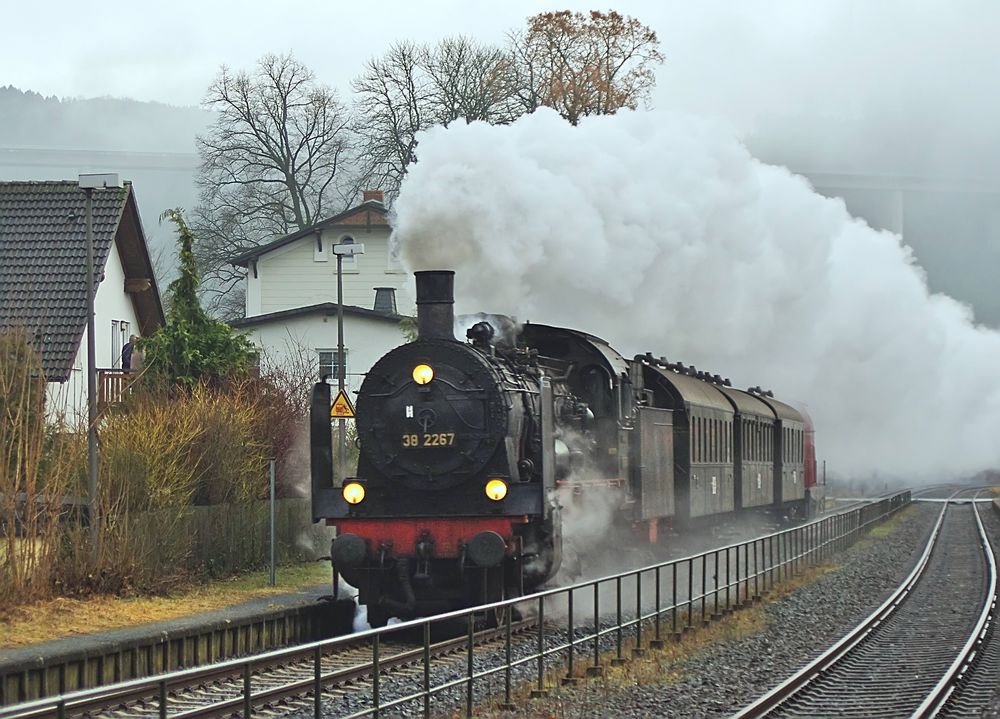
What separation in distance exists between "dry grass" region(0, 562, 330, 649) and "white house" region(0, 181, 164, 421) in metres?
8.94

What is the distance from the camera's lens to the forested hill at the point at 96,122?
70.4m

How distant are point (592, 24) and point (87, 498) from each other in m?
29.1

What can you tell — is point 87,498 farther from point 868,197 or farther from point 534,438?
point 868,197

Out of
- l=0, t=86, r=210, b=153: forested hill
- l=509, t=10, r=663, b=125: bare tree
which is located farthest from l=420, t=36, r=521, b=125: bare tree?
l=0, t=86, r=210, b=153: forested hill

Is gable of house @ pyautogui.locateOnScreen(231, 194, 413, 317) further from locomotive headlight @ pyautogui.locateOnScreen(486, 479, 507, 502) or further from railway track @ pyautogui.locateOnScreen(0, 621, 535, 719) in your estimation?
railway track @ pyautogui.locateOnScreen(0, 621, 535, 719)

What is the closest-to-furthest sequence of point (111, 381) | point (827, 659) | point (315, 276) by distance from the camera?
1. point (827, 659)
2. point (111, 381)
3. point (315, 276)

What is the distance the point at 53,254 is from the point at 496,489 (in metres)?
18.1

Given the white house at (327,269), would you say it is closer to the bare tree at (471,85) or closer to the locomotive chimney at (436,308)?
the bare tree at (471,85)

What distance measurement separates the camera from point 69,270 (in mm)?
29562

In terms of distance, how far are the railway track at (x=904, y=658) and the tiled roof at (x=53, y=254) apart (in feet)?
53.8

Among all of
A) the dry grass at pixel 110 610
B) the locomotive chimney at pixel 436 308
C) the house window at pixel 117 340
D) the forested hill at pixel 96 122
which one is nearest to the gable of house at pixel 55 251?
the house window at pixel 117 340

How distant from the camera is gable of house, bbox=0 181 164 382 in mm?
28138

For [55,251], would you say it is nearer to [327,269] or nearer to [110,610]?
[110,610]

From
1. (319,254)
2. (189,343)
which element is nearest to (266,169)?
(319,254)
